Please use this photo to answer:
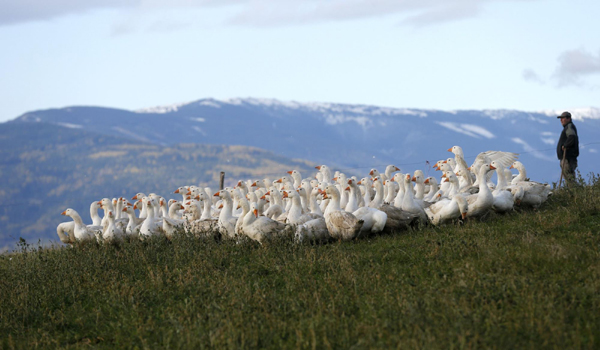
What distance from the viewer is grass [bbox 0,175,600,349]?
780 centimetres

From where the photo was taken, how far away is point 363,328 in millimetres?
8125

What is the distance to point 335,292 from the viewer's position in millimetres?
9898

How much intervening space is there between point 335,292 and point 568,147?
1117 cm

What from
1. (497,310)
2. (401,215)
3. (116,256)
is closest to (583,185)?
(401,215)

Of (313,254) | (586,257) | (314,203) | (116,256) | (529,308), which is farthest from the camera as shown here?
(314,203)

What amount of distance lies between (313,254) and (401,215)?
10.1ft

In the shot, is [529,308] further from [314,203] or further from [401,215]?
[314,203]

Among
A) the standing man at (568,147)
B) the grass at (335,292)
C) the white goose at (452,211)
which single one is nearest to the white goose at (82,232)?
the grass at (335,292)

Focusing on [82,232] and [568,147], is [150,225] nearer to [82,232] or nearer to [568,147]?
[82,232]

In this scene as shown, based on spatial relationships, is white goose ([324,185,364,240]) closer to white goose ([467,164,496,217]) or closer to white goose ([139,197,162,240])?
white goose ([467,164,496,217])

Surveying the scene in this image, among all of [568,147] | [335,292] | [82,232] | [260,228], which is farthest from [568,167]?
[82,232]

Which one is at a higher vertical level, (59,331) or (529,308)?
(529,308)

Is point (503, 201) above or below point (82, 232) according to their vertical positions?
above

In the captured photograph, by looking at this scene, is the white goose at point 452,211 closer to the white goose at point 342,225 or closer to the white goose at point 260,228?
the white goose at point 342,225
